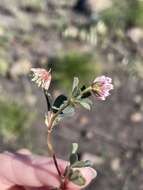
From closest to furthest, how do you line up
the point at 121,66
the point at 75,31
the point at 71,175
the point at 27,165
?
the point at 71,175, the point at 27,165, the point at 121,66, the point at 75,31

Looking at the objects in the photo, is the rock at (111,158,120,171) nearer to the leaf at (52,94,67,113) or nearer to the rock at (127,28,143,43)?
the rock at (127,28,143,43)

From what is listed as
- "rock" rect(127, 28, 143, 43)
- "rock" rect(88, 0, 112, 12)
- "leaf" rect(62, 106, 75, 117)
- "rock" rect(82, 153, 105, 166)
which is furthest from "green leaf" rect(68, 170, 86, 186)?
"rock" rect(88, 0, 112, 12)

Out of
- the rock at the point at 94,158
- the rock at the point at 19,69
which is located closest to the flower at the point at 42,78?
the rock at the point at 94,158

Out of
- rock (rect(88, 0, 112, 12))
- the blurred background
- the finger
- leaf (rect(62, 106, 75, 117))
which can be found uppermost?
leaf (rect(62, 106, 75, 117))

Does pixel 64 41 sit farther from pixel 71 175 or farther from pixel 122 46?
pixel 71 175

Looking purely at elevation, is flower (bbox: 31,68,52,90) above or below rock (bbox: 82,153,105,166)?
above

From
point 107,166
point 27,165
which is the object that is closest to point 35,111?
point 107,166
